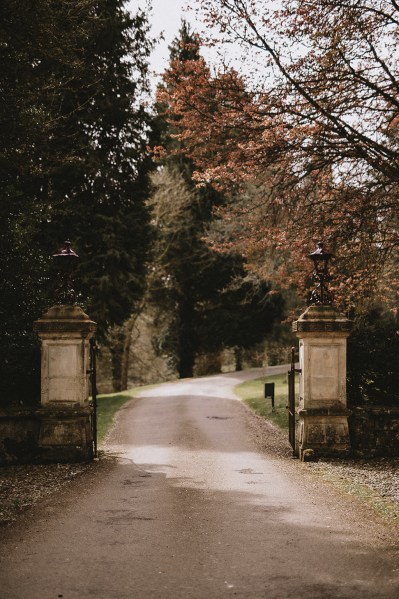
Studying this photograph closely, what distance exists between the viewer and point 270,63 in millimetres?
9617

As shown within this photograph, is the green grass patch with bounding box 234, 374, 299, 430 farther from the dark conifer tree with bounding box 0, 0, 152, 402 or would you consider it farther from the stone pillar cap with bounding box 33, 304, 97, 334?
the stone pillar cap with bounding box 33, 304, 97, 334

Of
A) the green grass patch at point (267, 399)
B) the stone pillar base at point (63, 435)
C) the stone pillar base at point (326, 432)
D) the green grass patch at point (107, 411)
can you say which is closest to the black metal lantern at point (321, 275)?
the stone pillar base at point (326, 432)

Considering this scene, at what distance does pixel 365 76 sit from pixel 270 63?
5.36 feet

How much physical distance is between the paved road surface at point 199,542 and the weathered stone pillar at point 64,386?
36.0 inches

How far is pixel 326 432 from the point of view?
31.6 feet

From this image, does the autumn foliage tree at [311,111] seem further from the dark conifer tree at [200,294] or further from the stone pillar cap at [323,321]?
the dark conifer tree at [200,294]

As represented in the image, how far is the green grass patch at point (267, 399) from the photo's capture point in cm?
1645

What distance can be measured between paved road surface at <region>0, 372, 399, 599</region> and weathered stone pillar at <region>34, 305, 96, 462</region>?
91 centimetres

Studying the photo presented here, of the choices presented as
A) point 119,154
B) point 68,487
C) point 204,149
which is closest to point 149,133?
point 119,154

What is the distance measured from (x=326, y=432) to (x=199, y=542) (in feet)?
15.4

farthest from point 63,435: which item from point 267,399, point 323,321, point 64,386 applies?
point 267,399

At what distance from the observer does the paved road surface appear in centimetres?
431

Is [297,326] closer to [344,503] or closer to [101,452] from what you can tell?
[344,503]

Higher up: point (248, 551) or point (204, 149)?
point (204, 149)
